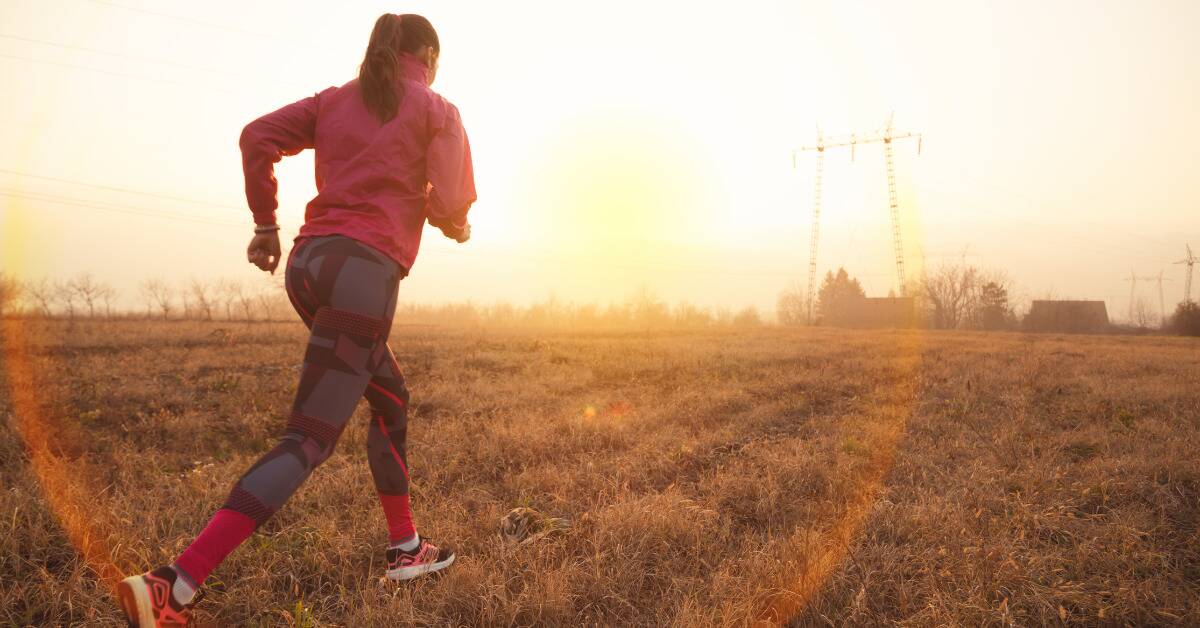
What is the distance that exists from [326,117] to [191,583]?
164 cm

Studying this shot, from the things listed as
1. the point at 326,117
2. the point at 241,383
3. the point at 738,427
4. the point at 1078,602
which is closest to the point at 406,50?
the point at 326,117

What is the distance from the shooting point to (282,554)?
2639 millimetres

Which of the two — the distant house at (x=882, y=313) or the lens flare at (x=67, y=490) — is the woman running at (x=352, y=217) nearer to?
the lens flare at (x=67, y=490)

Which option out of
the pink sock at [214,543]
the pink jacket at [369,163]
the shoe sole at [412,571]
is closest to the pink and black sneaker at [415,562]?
the shoe sole at [412,571]

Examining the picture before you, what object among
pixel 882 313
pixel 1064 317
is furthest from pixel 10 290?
pixel 1064 317

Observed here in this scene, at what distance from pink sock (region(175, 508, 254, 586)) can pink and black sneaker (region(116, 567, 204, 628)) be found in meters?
0.05

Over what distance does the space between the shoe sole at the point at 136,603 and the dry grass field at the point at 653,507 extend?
606 mm

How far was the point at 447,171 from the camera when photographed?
2131mm

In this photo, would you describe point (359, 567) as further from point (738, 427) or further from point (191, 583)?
point (738, 427)

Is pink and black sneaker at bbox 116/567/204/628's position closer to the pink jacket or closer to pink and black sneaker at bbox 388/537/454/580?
pink and black sneaker at bbox 388/537/454/580

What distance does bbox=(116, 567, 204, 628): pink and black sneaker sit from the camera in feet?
4.99

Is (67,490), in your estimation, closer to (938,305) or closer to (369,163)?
(369,163)

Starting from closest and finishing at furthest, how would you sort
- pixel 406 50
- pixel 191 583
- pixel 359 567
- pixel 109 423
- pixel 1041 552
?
pixel 191 583 < pixel 406 50 < pixel 359 567 < pixel 1041 552 < pixel 109 423

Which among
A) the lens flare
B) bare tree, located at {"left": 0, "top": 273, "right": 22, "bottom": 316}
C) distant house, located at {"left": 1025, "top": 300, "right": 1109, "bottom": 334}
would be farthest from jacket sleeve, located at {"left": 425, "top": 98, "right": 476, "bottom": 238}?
distant house, located at {"left": 1025, "top": 300, "right": 1109, "bottom": 334}
